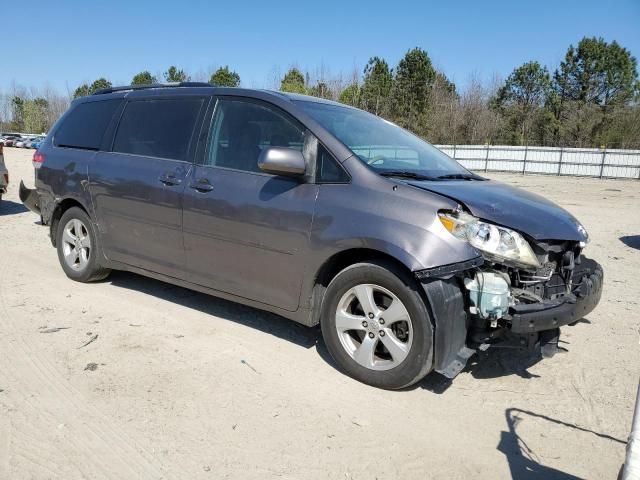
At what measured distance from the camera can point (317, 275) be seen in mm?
3643

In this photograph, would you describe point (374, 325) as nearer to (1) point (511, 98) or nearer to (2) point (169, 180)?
(2) point (169, 180)

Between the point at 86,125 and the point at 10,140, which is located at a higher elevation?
the point at 86,125

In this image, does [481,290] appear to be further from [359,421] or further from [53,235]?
[53,235]

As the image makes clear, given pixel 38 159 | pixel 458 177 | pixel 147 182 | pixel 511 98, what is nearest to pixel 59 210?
pixel 38 159

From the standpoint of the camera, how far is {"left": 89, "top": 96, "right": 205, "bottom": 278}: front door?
4.40 metres

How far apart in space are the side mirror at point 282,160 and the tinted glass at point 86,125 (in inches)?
96.1

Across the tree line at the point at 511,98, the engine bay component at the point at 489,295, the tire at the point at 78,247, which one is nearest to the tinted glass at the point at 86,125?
the tire at the point at 78,247

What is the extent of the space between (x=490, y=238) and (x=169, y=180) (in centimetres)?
267

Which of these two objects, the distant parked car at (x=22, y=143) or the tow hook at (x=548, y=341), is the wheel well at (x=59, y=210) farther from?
the distant parked car at (x=22, y=143)

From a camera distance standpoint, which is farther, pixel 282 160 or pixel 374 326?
pixel 282 160

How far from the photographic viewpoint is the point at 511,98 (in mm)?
49406

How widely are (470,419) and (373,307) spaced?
91 cm

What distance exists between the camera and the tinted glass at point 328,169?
11.8 feet

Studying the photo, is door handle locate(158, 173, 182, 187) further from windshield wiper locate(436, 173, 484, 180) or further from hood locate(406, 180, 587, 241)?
windshield wiper locate(436, 173, 484, 180)
